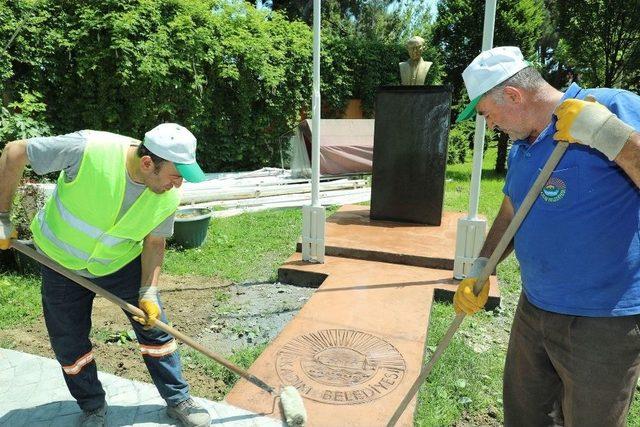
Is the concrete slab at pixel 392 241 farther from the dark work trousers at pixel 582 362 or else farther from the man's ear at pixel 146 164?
the man's ear at pixel 146 164

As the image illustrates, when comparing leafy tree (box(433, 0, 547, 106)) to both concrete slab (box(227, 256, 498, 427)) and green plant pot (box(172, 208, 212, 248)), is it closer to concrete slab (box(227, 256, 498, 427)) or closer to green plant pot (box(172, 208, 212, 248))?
concrete slab (box(227, 256, 498, 427))

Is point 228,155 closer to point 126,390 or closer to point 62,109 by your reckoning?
point 62,109

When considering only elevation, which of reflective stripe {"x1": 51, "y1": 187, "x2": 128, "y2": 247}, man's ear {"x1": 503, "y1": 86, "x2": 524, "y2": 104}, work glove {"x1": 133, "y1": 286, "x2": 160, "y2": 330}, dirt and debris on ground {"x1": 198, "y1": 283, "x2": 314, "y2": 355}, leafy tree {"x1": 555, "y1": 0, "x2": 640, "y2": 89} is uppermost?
leafy tree {"x1": 555, "y1": 0, "x2": 640, "y2": 89}

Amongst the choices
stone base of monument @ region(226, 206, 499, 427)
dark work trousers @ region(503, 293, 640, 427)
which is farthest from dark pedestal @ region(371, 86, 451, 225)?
dark work trousers @ region(503, 293, 640, 427)

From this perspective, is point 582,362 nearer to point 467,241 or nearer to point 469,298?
point 469,298

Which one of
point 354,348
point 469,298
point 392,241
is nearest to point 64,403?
point 354,348

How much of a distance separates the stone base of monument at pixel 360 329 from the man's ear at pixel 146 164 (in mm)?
1523

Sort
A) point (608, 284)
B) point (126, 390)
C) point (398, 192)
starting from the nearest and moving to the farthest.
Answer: point (608, 284), point (126, 390), point (398, 192)

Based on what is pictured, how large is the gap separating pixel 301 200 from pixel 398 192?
10.1 feet

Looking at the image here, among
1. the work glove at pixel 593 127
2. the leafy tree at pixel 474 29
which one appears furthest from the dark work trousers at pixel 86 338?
the leafy tree at pixel 474 29

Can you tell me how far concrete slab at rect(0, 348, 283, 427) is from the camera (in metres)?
2.58

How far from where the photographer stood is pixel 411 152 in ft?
20.0

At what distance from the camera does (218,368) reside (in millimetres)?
3252

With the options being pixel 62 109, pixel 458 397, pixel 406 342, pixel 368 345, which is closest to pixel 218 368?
pixel 368 345
